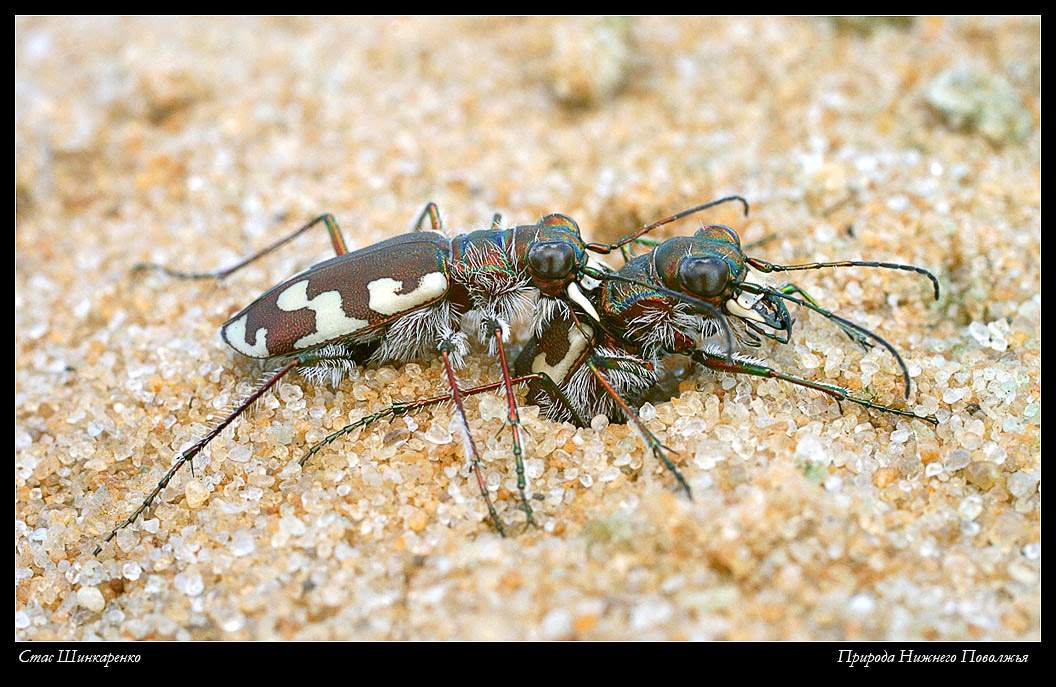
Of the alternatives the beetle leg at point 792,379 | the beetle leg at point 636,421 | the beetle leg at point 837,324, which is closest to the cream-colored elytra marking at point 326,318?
the beetle leg at point 636,421

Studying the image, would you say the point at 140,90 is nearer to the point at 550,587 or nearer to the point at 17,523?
the point at 17,523

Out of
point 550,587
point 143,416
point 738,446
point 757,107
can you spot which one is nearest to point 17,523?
point 143,416

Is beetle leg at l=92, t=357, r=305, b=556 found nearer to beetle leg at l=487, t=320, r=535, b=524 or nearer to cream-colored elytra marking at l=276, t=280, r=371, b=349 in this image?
cream-colored elytra marking at l=276, t=280, r=371, b=349

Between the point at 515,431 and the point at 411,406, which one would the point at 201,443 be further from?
the point at 515,431

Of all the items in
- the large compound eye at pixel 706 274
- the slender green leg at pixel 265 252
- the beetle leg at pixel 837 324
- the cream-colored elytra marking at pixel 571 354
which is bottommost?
the cream-colored elytra marking at pixel 571 354

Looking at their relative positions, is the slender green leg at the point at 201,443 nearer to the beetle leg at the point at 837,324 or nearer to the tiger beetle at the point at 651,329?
the tiger beetle at the point at 651,329

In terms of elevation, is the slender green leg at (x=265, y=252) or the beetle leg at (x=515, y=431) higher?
the slender green leg at (x=265, y=252)

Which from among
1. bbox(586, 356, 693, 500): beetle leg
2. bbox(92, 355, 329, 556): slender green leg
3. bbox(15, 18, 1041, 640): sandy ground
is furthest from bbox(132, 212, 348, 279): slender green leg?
bbox(586, 356, 693, 500): beetle leg
